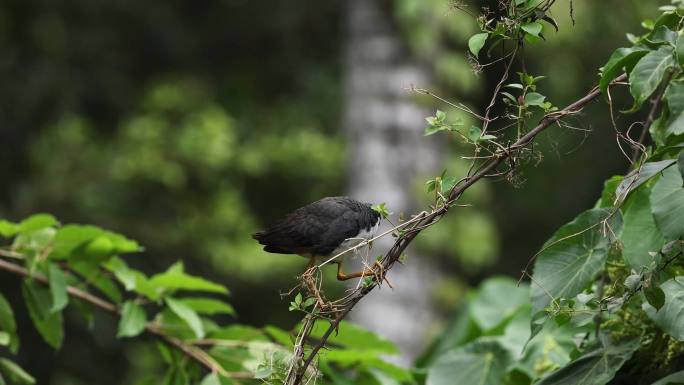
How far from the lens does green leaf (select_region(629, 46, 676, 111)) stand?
1417mm

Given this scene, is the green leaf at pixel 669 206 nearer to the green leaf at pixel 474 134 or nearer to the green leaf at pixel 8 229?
the green leaf at pixel 474 134

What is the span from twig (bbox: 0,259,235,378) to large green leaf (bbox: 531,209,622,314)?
2.86 feet

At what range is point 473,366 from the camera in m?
2.38

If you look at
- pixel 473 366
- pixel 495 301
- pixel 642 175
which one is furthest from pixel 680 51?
pixel 495 301

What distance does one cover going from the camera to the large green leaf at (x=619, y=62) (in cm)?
145

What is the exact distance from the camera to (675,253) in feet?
4.88

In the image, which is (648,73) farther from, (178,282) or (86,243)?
(86,243)

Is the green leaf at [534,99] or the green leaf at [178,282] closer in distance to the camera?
the green leaf at [534,99]

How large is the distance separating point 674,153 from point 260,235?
63 centimetres

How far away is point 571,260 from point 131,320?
1057mm

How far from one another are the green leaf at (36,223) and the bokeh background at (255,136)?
2.69m

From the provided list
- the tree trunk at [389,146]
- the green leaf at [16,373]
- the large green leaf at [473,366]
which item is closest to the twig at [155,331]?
the green leaf at [16,373]

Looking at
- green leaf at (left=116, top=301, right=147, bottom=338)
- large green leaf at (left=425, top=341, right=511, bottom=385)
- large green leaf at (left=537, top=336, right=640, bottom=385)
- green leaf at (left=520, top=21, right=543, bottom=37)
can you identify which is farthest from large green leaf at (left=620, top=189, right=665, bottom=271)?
green leaf at (left=116, top=301, right=147, bottom=338)

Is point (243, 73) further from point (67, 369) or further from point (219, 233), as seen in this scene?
point (67, 369)
